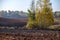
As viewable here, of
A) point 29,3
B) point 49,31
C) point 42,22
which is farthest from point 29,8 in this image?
point 49,31

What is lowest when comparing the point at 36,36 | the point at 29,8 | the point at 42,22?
the point at 36,36

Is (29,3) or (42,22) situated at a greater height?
(29,3)

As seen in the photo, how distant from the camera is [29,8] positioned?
11.8 feet

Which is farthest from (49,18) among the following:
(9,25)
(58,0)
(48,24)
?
(9,25)

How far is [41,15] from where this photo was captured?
3.56m

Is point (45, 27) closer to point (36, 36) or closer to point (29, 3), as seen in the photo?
point (36, 36)

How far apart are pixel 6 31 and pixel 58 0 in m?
1.15

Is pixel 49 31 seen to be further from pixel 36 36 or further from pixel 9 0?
pixel 9 0

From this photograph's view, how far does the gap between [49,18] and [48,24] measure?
11 cm

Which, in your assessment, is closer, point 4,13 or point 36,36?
point 36,36

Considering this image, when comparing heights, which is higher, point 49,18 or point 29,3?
point 29,3

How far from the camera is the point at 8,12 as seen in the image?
3.64 meters

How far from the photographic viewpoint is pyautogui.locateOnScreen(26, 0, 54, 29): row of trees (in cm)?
353

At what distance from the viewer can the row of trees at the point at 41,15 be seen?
353cm
